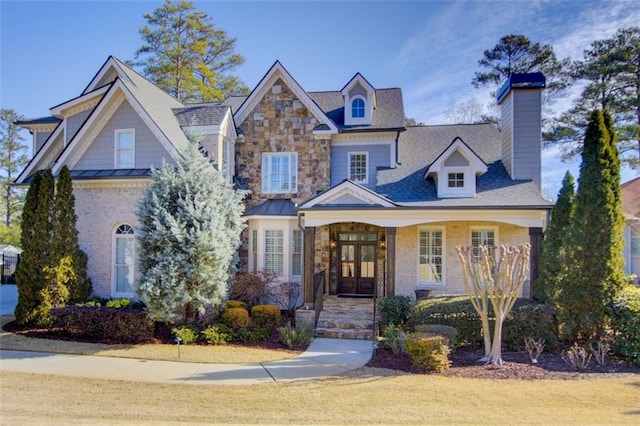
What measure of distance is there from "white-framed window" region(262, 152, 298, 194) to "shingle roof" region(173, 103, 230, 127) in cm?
244

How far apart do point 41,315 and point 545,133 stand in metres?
28.3

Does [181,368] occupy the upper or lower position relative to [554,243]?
lower

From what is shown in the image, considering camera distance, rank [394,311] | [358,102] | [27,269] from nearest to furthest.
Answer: [27,269]
[394,311]
[358,102]

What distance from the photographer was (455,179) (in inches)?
572

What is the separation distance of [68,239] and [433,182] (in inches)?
509

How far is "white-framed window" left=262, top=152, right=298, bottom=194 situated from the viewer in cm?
1638

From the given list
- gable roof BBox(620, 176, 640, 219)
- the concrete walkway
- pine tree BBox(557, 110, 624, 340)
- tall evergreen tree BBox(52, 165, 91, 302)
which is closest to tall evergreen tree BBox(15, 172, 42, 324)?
tall evergreen tree BBox(52, 165, 91, 302)

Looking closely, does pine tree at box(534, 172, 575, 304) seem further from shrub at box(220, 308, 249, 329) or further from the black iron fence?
the black iron fence

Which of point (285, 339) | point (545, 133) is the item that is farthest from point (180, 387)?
point (545, 133)

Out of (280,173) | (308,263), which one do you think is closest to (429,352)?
(308,263)

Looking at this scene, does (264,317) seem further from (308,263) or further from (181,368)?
(181,368)

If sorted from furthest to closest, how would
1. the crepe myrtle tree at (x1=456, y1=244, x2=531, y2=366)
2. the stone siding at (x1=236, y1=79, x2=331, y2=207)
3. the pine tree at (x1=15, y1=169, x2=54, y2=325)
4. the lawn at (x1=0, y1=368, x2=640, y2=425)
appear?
1. the stone siding at (x1=236, y1=79, x2=331, y2=207)
2. the pine tree at (x1=15, y1=169, x2=54, y2=325)
3. the crepe myrtle tree at (x1=456, y1=244, x2=531, y2=366)
4. the lawn at (x1=0, y1=368, x2=640, y2=425)

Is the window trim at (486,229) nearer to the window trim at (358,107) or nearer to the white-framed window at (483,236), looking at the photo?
the white-framed window at (483,236)

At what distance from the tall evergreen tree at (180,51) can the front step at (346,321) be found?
71.9 feet
